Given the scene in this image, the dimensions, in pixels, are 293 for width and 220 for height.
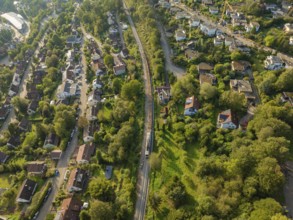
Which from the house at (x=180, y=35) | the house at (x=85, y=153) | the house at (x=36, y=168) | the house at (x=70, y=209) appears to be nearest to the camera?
the house at (x=70, y=209)

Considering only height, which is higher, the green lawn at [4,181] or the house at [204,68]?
the house at [204,68]

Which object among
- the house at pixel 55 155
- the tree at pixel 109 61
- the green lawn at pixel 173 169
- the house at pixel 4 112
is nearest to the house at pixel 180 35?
the tree at pixel 109 61

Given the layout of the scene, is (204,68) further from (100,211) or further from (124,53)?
(100,211)

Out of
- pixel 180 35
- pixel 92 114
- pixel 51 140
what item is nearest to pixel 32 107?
pixel 51 140

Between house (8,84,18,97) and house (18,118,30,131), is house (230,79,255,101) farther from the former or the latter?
house (8,84,18,97)

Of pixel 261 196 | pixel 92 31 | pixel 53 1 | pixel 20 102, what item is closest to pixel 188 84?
pixel 261 196

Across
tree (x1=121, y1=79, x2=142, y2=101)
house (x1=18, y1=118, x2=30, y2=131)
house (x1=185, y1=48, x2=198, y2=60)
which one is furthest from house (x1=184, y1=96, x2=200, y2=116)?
house (x1=18, y1=118, x2=30, y2=131)

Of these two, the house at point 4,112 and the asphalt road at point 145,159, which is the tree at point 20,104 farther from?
the asphalt road at point 145,159

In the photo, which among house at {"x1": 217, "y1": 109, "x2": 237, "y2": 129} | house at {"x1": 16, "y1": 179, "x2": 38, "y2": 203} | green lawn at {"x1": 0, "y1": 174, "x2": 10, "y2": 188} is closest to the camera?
house at {"x1": 16, "y1": 179, "x2": 38, "y2": 203}
